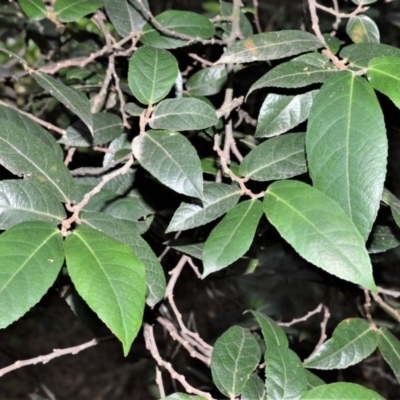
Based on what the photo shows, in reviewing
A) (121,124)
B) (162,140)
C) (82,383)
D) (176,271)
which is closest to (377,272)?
(176,271)

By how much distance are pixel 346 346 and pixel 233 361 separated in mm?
232

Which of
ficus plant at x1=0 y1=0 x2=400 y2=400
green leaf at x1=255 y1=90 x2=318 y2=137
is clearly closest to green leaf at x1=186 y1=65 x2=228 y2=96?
ficus plant at x1=0 y1=0 x2=400 y2=400

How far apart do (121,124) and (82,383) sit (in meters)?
2.80

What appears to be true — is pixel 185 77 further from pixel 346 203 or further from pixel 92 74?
pixel 346 203

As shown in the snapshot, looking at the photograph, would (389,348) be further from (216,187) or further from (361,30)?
(361,30)

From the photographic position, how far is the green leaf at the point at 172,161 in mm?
785

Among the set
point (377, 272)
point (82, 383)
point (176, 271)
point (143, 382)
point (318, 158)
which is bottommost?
point (82, 383)

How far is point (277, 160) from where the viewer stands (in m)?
0.90

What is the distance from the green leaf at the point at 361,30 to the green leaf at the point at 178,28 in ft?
0.87

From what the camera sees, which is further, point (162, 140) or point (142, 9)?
point (142, 9)

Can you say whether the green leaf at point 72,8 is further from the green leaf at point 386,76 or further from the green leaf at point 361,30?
the green leaf at point 386,76

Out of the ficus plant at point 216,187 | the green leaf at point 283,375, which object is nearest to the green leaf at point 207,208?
A: the ficus plant at point 216,187

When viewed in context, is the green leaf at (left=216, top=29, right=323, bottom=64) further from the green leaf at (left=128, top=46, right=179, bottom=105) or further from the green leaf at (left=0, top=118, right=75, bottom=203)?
the green leaf at (left=0, top=118, right=75, bottom=203)

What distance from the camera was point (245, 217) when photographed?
816 mm
